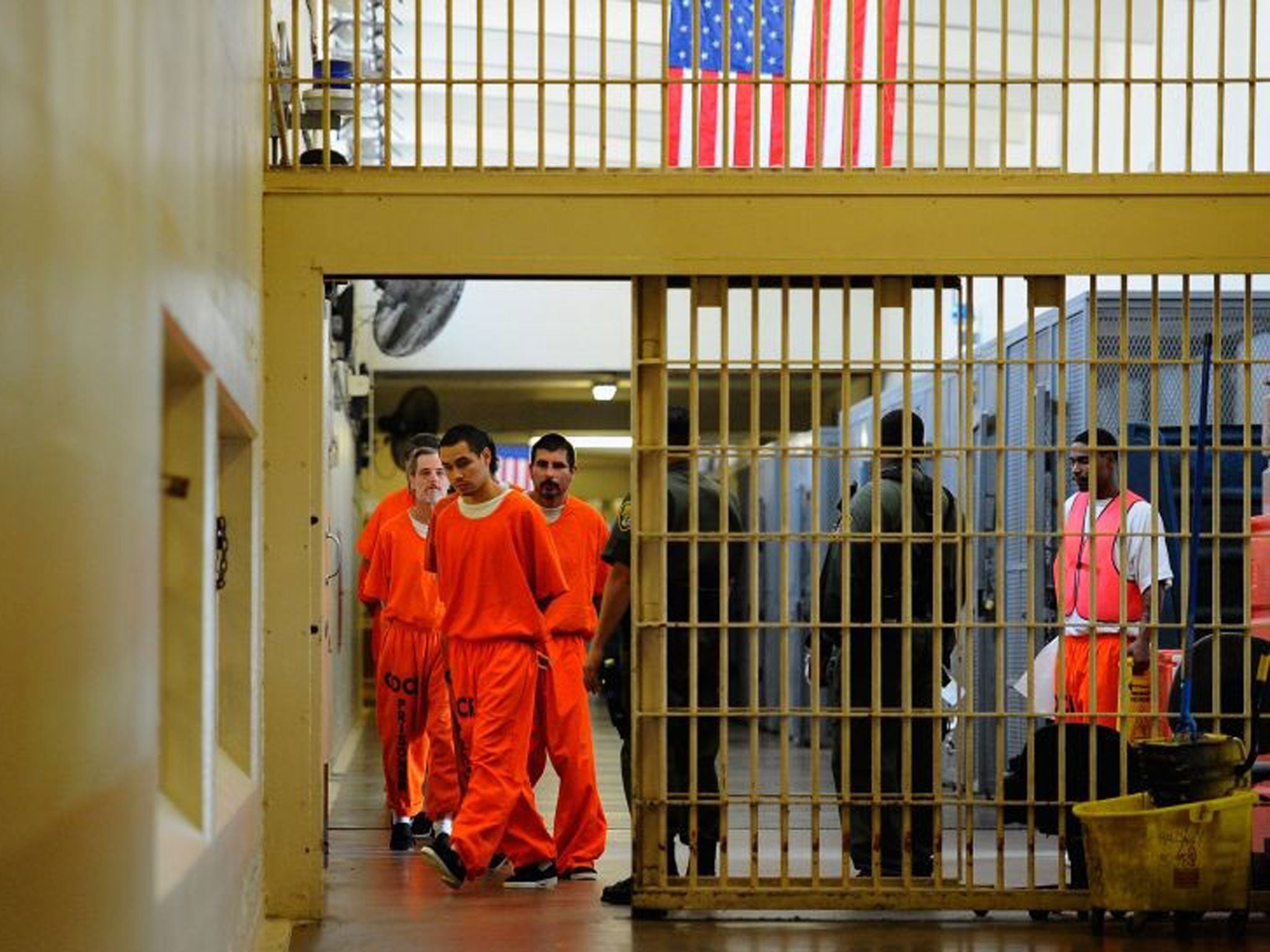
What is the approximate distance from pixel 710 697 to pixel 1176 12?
6775mm

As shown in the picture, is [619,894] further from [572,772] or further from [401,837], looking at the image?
[401,837]

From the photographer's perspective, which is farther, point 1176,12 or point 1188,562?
point 1176,12

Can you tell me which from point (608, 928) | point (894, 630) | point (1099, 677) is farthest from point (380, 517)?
point (1099, 677)

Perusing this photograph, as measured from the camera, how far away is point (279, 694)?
22.8 ft

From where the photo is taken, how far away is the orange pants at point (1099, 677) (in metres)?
7.46

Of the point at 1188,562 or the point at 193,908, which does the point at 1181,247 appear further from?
the point at 193,908

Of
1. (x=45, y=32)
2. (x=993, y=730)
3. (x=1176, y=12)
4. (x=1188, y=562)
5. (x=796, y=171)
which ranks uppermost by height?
(x=1176, y=12)

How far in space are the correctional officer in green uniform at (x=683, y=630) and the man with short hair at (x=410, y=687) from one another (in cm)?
137

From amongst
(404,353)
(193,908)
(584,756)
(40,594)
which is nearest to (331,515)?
(404,353)

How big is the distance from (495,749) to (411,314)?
8898 millimetres

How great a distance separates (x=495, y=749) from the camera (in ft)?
25.4

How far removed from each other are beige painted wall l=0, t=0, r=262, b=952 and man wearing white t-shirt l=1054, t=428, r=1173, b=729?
149 inches

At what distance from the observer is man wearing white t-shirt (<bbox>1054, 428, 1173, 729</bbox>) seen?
7.14 m

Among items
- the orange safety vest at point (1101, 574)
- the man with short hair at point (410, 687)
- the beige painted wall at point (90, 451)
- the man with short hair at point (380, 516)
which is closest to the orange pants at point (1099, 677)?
the orange safety vest at point (1101, 574)
